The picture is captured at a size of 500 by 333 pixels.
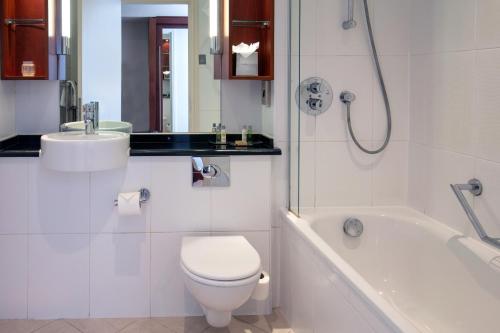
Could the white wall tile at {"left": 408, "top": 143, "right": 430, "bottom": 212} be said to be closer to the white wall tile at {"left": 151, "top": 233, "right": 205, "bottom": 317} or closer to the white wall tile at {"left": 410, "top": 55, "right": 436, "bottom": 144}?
the white wall tile at {"left": 410, "top": 55, "right": 436, "bottom": 144}

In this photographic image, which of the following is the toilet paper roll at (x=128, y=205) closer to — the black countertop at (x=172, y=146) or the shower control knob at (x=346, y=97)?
the black countertop at (x=172, y=146)

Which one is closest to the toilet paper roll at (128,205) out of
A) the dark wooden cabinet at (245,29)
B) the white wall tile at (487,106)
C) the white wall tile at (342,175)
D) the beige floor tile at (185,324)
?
the beige floor tile at (185,324)

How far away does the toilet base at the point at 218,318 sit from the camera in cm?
246

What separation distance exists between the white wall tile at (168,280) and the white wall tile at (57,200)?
39cm

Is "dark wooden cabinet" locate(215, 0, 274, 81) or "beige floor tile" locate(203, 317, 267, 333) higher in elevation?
"dark wooden cabinet" locate(215, 0, 274, 81)

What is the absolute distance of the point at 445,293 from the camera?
2305 mm

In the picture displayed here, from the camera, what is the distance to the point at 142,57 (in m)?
3.02

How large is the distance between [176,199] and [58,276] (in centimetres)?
70

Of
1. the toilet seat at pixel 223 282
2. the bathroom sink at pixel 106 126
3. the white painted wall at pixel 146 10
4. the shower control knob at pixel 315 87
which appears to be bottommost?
the toilet seat at pixel 223 282

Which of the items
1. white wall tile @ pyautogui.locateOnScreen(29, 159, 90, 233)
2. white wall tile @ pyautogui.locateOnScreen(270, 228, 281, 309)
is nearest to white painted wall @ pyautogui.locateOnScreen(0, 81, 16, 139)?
white wall tile @ pyautogui.locateOnScreen(29, 159, 90, 233)

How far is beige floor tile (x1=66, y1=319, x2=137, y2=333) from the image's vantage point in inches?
104

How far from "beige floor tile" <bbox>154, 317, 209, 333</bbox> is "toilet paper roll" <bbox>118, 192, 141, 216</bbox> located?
1.91 ft

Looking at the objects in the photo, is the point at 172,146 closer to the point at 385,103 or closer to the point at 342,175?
the point at 342,175

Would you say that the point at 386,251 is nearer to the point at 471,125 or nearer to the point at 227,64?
the point at 471,125
